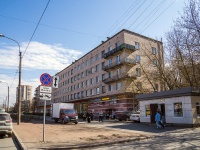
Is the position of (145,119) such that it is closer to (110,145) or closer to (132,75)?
(110,145)

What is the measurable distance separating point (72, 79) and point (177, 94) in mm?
54627

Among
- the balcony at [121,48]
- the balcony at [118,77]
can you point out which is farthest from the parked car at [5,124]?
the balcony at [121,48]

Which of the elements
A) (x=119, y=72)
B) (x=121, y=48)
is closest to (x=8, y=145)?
(x=121, y=48)

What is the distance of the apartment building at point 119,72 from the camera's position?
3994 centimetres

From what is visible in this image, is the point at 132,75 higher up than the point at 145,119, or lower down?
higher up

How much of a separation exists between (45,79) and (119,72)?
3418cm

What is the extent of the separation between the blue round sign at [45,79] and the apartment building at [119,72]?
25426 millimetres

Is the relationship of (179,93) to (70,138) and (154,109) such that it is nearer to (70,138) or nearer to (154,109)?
(154,109)

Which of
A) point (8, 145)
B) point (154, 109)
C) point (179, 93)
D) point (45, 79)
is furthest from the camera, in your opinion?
point (154, 109)

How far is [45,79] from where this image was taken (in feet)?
37.3

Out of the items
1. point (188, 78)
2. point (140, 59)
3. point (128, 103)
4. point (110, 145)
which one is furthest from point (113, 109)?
point (110, 145)

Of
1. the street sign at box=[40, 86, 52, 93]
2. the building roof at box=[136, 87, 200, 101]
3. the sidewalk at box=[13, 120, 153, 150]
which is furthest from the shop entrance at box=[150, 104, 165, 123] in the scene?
the street sign at box=[40, 86, 52, 93]

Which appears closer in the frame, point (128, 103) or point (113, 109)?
point (128, 103)

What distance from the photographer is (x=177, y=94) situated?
20.2 meters
